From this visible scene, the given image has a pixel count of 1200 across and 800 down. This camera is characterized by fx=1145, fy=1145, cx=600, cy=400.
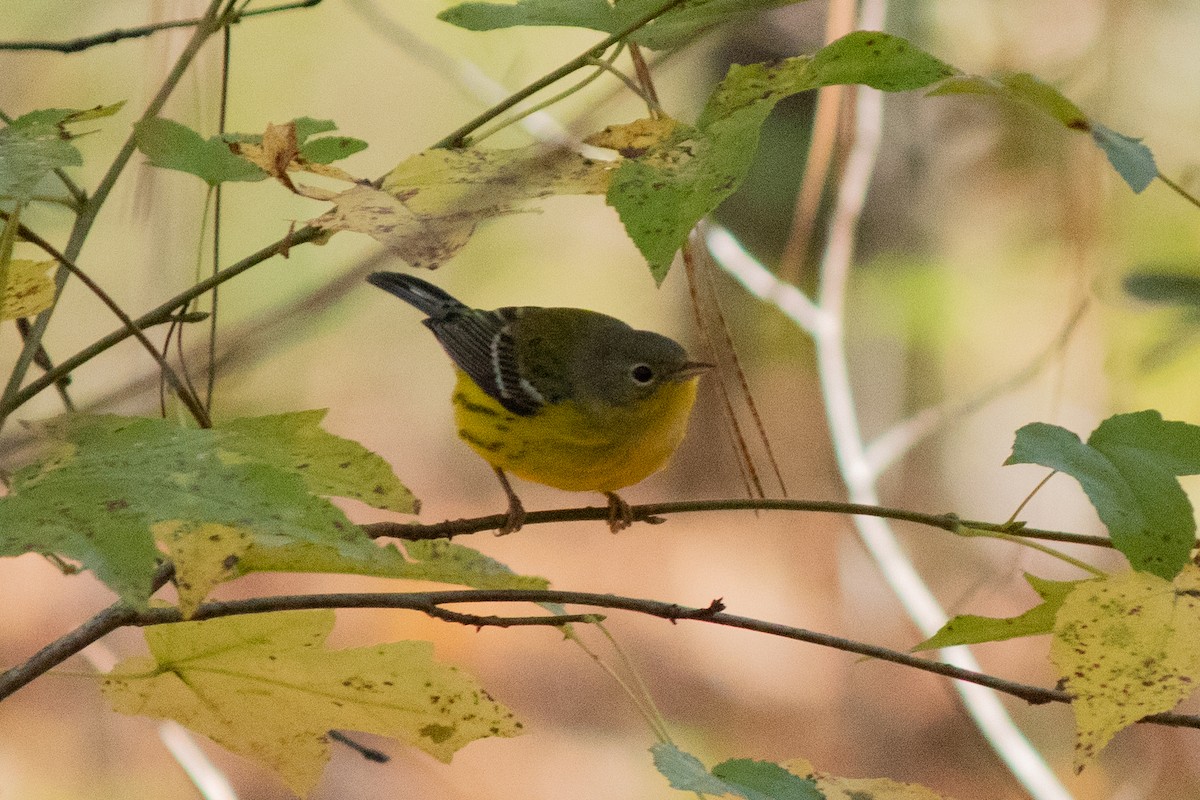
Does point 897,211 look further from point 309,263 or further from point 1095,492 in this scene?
point 1095,492

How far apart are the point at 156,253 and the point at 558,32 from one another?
3.02 ft

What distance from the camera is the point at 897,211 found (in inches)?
114

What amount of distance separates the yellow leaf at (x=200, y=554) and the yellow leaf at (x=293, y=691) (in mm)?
156

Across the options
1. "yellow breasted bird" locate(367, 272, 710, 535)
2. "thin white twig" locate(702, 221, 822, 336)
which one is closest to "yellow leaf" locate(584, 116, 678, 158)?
"yellow breasted bird" locate(367, 272, 710, 535)

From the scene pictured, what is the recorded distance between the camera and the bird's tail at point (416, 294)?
182cm

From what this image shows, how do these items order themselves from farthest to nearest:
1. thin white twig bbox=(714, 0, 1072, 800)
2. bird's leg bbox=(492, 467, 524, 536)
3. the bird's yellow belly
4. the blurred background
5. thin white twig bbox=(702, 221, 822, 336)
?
thin white twig bbox=(702, 221, 822, 336), the blurred background, thin white twig bbox=(714, 0, 1072, 800), the bird's yellow belly, bird's leg bbox=(492, 467, 524, 536)

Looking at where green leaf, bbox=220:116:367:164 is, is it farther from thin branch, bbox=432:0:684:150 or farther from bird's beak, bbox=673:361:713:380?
bird's beak, bbox=673:361:713:380

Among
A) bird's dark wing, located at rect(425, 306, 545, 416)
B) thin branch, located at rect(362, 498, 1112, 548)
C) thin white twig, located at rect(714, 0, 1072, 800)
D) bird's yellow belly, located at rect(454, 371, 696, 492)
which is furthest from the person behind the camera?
thin white twig, located at rect(714, 0, 1072, 800)

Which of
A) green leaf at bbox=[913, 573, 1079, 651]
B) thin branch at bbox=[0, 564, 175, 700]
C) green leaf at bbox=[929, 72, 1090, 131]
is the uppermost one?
green leaf at bbox=[929, 72, 1090, 131]

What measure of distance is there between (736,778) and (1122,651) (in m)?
0.21

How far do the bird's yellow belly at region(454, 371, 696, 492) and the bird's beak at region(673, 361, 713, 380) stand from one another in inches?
1.2

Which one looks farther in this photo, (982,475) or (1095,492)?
(982,475)

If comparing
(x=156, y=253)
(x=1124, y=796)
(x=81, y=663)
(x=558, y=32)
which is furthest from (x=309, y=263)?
(x=1124, y=796)

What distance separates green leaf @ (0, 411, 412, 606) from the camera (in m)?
0.39
